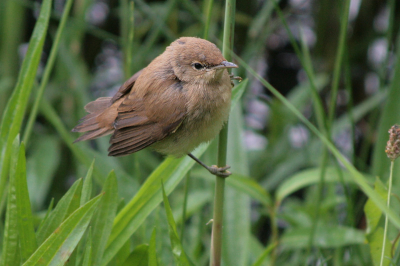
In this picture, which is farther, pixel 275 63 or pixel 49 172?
pixel 275 63

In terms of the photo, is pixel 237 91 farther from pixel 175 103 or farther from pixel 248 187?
pixel 248 187

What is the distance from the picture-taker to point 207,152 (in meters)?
3.05

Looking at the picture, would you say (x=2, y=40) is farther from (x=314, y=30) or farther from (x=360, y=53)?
(x=360, y=53)

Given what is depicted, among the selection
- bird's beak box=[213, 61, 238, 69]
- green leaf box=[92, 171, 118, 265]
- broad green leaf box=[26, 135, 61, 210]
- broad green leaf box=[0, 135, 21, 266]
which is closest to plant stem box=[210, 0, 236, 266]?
bird's beak box=[213, 61, 238, 69]

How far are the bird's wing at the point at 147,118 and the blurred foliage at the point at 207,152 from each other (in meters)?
0.10

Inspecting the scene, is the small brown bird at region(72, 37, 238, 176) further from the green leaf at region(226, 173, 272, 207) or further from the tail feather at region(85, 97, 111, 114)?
the green leaf at region(226, 173, 272, 207)

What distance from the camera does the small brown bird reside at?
2.08 metres

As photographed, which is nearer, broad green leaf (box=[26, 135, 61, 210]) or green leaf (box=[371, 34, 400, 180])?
green leaf (box=[371, 34, 400, 180])

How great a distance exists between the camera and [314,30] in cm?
426

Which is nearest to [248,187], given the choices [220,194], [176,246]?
[220,194]

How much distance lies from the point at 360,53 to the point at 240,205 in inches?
89.5

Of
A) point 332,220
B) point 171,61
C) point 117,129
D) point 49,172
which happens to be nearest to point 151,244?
point 117,129

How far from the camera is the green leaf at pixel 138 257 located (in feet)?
6.07

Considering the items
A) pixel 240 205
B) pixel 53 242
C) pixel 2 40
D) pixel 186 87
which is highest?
pixel 2 40
